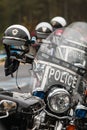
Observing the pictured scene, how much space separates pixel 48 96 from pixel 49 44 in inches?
30.7

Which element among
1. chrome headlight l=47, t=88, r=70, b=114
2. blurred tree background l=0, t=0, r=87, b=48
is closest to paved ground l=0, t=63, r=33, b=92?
chrome headlight l=47, t=88, r=70, b=114

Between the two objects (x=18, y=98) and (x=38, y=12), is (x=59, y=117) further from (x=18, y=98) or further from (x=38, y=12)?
(x=38, y=12)

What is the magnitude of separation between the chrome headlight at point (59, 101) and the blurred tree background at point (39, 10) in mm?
47097

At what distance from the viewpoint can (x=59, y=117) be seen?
559 cm

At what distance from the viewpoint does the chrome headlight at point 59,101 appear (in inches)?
220

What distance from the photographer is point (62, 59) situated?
6.02 metres

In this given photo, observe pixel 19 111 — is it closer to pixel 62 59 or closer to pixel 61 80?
pixel 61 80

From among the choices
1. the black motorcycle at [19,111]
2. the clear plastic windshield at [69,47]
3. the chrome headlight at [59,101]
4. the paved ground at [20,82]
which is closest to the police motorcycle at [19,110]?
the black motorcycle at [19,111]

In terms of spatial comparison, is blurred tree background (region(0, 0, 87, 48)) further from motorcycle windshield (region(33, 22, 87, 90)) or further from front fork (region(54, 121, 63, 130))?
front fork (region(54, 121, 63, 130))

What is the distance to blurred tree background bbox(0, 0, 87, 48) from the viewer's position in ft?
177

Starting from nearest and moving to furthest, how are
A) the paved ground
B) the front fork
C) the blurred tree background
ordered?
the front fork < the paved ground < the blurred tree background

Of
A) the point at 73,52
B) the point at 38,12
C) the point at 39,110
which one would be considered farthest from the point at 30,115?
→ the point at 38,12

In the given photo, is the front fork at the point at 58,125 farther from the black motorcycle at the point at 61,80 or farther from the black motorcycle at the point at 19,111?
the black motorcycle at the point at 19,111

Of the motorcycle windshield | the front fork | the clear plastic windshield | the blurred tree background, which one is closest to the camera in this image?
the front fork
